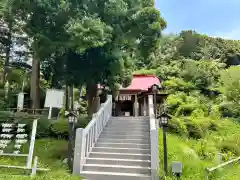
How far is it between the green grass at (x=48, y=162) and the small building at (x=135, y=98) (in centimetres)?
673

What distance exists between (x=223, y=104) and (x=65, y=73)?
1093 cm

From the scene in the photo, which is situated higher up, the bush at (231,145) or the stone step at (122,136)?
the stone step at (122,136)

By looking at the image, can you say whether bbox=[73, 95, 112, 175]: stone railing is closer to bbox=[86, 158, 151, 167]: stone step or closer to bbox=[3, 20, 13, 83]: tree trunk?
bbox=[86, 158, 151, 167]: stone step

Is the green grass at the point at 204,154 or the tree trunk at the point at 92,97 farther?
the tree trunk at the point at 92,97

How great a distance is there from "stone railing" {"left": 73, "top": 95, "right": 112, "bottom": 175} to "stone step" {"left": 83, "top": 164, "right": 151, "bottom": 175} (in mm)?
285

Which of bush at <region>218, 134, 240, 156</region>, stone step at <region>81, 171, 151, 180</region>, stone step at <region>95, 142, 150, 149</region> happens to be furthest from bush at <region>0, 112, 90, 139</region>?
bush at <region>218, 134, 240, 156</region>

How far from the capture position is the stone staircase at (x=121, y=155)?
26.0ft

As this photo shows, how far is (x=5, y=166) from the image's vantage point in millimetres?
8203

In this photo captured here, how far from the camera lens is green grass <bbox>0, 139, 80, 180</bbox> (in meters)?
7.15

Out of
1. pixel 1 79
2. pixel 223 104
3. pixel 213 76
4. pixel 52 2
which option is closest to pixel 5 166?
pixel 52 2

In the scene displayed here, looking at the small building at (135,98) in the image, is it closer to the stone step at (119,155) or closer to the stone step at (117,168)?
the stone step at (119,155)

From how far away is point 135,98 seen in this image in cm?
1753

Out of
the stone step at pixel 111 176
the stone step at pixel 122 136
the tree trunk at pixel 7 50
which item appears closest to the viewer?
the stone step at pixel 111 176

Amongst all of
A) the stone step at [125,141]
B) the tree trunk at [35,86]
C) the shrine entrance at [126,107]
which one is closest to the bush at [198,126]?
the stone step at [125,141]
